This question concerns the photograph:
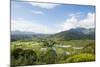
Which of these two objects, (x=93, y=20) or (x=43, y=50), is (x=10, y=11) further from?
(x=93, y=20)

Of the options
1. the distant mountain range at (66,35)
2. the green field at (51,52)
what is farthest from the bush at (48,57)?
the distant mountain range at (66,35)

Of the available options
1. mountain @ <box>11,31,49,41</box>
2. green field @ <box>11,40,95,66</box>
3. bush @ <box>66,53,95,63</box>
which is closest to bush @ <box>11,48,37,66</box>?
green field @ <box>11,40,95,66</box>

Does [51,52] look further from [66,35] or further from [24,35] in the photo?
[24,35]

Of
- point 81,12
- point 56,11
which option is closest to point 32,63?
point 56,11

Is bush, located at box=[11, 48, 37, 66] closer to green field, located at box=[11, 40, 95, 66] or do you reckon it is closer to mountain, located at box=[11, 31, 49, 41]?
green field, located at box=[11, 40, 95, 66]

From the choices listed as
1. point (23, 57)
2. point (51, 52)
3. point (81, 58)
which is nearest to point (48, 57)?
point (51, 52)

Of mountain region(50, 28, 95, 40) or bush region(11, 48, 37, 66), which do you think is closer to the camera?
bush region(11, 48, 37, 66)

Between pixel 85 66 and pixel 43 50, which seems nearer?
pixel 43 50
